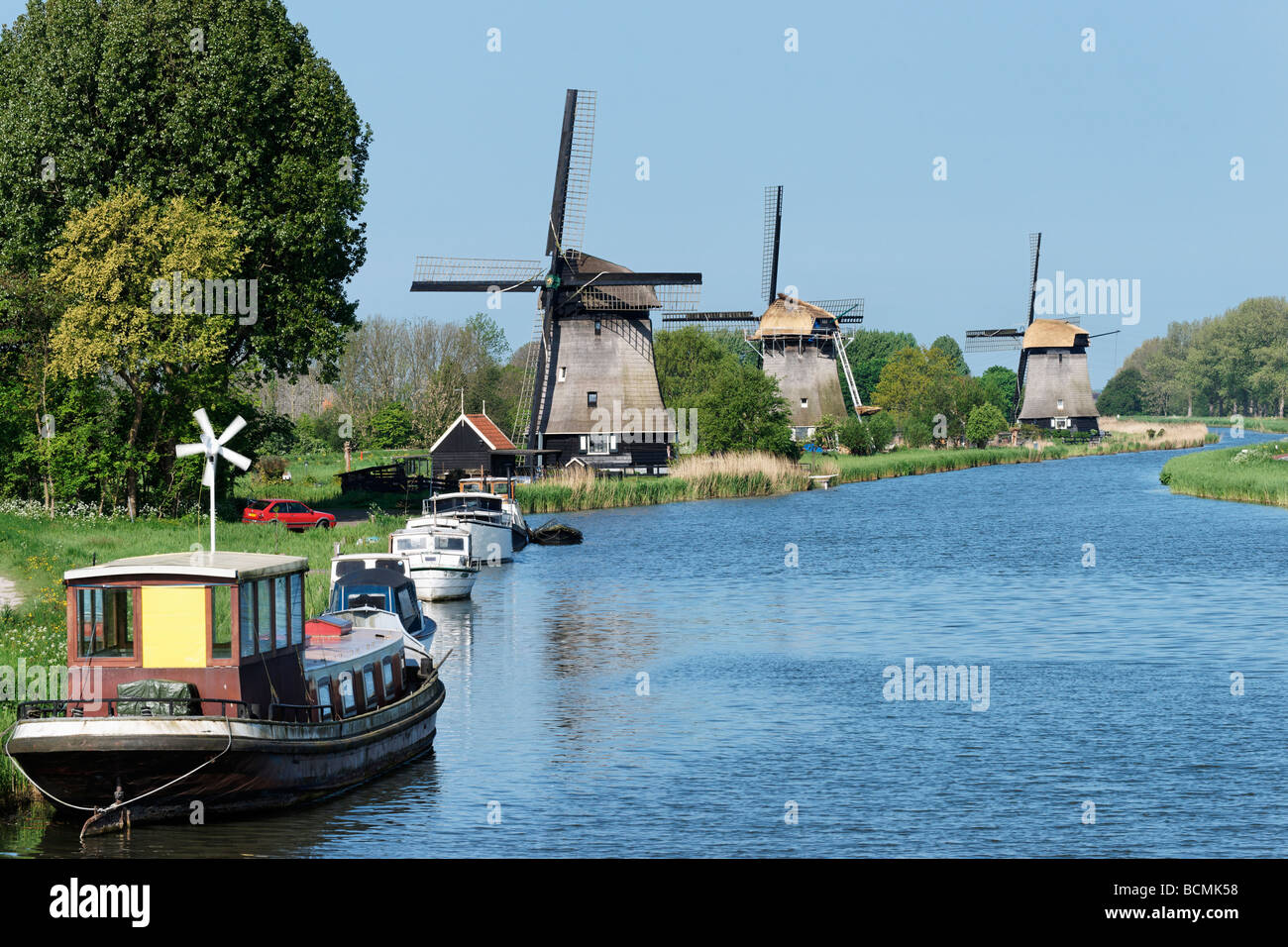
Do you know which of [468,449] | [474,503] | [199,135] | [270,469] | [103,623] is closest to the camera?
[103,623]

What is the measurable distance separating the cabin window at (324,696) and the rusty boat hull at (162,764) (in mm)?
1203

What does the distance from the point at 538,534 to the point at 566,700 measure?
3658 centimetres

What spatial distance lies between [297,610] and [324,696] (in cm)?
172

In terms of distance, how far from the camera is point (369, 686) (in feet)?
84.3

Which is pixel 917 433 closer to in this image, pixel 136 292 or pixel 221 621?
pixel 136 292

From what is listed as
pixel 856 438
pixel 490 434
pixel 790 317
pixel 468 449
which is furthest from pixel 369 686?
pixel 790 317

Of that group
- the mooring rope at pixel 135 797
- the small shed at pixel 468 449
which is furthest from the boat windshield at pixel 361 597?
the small shed at pixel 468 449

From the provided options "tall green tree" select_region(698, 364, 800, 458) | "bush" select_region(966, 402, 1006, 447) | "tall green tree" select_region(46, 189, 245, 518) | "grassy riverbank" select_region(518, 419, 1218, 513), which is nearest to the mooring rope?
"tall green tree" select_region(46, 189, 245, 518)

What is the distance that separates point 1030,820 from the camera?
21875mm

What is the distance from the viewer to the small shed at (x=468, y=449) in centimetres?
8631

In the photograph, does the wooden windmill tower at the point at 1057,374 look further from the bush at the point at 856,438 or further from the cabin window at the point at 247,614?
the cabin window at the point at 247,614

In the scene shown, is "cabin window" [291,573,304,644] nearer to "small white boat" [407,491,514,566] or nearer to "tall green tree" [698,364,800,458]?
"small white boat" [407,491,514,566]

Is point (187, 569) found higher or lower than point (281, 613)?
higher
